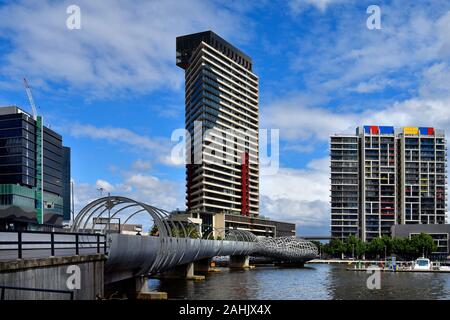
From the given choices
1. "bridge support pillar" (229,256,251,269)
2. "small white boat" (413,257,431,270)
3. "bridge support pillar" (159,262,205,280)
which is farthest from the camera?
"bridge support pillar" (229,256,251,269)

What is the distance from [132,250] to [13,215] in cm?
15068

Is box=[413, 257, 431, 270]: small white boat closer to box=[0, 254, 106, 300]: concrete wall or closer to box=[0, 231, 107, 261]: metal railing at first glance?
box=[0, 231, 107, 261]: metal railing

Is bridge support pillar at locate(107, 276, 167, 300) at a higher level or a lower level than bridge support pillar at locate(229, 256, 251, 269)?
higher

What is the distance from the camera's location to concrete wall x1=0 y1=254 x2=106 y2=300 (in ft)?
54.5

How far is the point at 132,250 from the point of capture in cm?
3441

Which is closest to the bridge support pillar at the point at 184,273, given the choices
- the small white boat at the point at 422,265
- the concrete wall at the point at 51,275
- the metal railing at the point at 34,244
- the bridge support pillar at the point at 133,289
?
the bridge support pillar at the point at 133,289

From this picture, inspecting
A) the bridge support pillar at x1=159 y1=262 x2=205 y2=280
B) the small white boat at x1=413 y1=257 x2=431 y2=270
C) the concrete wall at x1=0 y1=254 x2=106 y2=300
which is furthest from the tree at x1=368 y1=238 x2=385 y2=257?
the concrete wall at x1=0 y1=254 x2=106 y2=300

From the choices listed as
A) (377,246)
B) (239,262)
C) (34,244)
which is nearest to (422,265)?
(239,262)

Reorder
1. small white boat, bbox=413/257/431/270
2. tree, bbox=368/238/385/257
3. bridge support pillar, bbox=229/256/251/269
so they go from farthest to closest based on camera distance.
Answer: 1. tree, bbox=368/238/385/257
2. bridge support pillar, bbox=229/256/251/269
3. small white boat, bbox=413/257/431/270

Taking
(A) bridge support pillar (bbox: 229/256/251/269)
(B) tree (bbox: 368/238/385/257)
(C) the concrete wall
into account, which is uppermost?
A: (C) the concrete wall

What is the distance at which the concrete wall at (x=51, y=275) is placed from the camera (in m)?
16.6

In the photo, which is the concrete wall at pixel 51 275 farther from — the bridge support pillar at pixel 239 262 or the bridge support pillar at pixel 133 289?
the bridge support pillar at pixel 239 262

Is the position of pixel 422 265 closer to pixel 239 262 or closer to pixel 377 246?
pixel 239 262

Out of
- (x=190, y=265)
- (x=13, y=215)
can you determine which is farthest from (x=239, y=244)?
(x=13, y=215)
